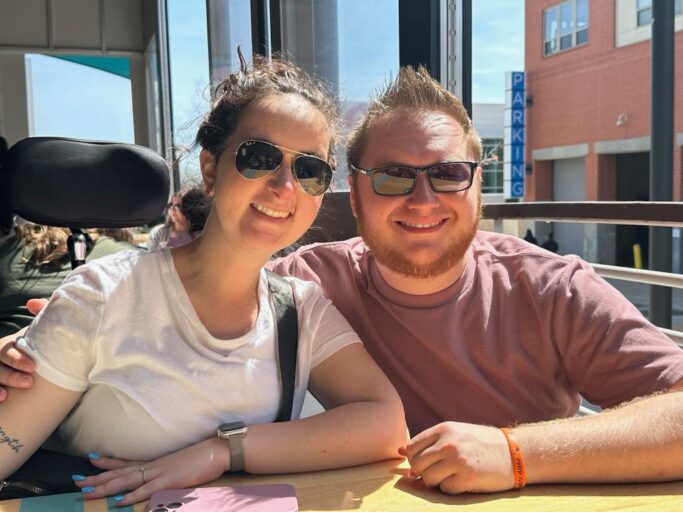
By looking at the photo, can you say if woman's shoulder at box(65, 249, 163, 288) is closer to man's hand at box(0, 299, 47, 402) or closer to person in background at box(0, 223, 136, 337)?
man's hand at box(0, 299, 47, 402)

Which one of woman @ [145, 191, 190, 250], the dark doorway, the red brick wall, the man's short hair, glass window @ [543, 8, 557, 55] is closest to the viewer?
the man's short hair

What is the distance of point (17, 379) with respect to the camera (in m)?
1.07

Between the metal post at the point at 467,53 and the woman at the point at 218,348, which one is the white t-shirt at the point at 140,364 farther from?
the metal post at the point at 467,53

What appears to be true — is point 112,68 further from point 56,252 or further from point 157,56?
point 56,252

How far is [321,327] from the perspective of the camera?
4.39ft

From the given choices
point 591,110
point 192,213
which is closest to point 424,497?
point 192,213

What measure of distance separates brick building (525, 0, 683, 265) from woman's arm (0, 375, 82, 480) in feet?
53.2

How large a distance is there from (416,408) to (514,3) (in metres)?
20.5

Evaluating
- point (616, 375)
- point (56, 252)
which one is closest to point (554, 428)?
point (616, 375)

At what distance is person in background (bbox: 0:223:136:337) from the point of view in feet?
6.87

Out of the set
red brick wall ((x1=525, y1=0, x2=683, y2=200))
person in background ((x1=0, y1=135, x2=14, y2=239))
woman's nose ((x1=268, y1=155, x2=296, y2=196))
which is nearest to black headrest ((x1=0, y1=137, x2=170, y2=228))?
person in background ((x1=0, y1=135, x2=14, y2=239))

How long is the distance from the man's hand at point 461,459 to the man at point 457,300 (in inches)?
10.3

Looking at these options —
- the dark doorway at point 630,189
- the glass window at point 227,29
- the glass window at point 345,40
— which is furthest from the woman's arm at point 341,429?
the dark doorway at point 630,189

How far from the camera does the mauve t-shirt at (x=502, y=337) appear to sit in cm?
148
